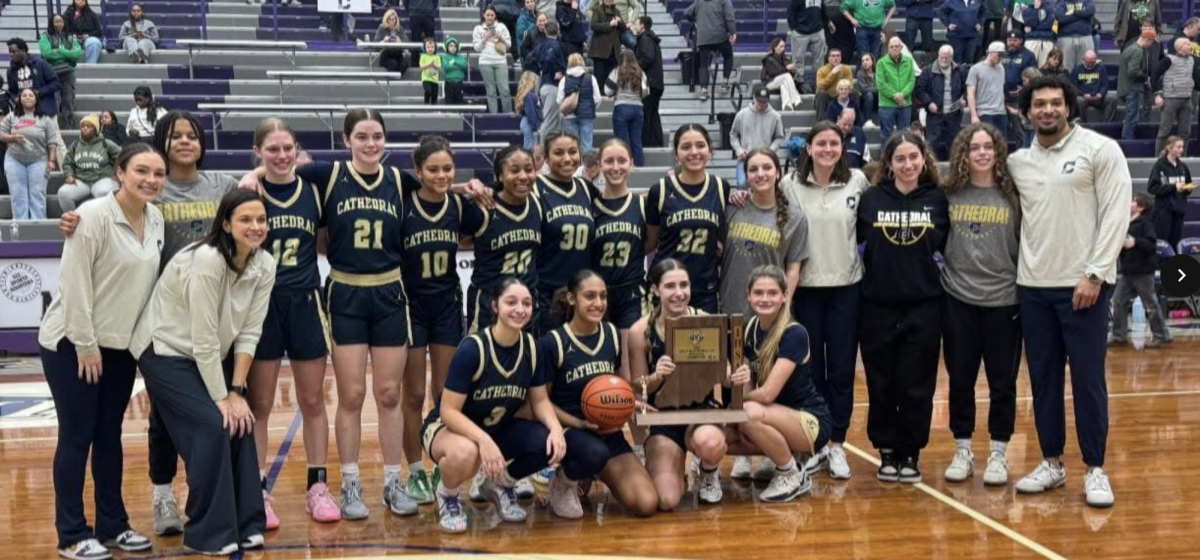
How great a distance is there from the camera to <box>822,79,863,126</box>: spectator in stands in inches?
524

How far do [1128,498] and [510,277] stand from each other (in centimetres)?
281

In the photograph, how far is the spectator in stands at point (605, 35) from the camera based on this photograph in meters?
13.8

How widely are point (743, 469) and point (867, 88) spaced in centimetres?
894

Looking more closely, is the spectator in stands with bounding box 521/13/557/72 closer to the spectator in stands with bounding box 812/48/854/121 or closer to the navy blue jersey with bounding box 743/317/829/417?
the spectator in stands with bounding box 812/48/854/121

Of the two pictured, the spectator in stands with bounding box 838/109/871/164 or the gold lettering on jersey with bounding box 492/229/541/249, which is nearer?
the gold lettering on jersey with bounding box 492/229/541/249

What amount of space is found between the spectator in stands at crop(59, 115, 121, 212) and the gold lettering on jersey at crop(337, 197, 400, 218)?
7496 millimetres

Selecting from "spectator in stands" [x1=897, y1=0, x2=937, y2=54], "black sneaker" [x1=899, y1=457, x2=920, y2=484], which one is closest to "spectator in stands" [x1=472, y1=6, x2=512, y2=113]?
"spectator in stands" [x1=897, y1=0, x2=937, y2=54]

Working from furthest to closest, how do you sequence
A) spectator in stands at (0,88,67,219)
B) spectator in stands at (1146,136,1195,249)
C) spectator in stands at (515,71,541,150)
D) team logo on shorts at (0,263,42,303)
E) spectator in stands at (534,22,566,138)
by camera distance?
1. spectator in stands at (515,71,541,150)
2. spectator in stands at (534,22,566,138)
3. spectator in stands at (0,88,67,219)
4. spectator in stands at (1146,136,1195,249)
5. team logo on shorts at (0,263,42,303)

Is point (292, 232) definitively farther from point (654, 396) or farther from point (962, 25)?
point (962, 25)

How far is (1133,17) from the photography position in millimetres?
15633

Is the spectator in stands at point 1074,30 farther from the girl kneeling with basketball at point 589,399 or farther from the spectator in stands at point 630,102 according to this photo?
the girl kneeling with basketball at point 589,399

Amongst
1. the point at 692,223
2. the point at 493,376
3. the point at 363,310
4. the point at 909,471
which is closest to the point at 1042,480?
the point at 909,471

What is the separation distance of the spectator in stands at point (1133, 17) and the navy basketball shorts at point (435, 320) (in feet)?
39.8

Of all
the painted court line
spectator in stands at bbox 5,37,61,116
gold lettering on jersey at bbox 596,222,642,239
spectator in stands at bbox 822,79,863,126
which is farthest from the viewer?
spectator in stands at bbox 822,79,863,126
